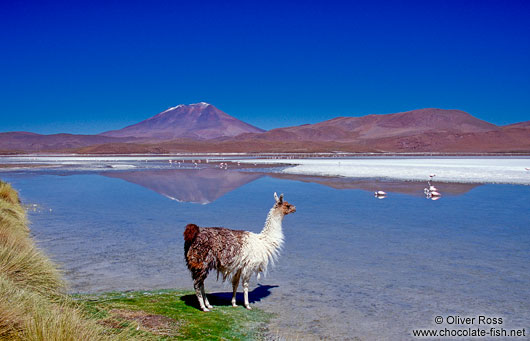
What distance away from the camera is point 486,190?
18812 mm

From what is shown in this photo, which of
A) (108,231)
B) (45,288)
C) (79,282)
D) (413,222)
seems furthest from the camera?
(413,222)

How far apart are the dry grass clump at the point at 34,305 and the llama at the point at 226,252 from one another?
4.73ft

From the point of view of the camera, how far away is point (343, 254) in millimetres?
8461

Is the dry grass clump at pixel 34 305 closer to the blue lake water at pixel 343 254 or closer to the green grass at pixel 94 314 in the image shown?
the green grass at pixel 94 314

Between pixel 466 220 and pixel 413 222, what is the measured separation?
1.38 meters

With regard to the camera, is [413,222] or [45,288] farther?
[413,222]

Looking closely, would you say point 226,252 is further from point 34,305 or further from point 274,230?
point 34,305

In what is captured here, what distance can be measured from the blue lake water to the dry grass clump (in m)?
0.79

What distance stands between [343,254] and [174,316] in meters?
3.98

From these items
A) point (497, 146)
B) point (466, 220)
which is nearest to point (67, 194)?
point (466, 220)

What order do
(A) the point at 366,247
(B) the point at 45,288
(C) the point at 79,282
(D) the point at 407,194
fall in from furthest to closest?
(D) the point at 407,194 → (A) the point at 366,247 → (C) the point at 79,282 → (B) the point at 45,288

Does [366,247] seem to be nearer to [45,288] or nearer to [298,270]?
[298,270]

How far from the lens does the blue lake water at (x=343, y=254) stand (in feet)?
18.8

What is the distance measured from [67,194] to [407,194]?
1364 centimetres
